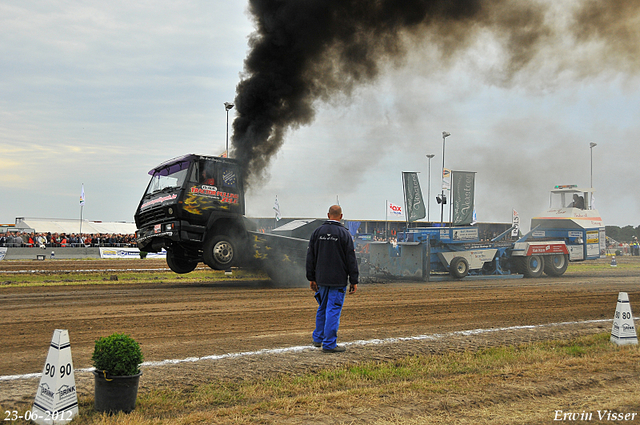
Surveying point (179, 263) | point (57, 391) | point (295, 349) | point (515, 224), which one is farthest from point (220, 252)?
point (515, 224)

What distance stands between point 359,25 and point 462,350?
11627 millimetres

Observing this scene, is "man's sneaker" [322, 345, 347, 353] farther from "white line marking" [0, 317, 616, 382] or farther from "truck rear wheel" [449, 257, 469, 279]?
"truck rear wheel" [449, 257, 469, 279]

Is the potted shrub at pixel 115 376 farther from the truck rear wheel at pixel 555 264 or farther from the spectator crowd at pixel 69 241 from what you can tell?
the spectator crowd at pixel 69 241

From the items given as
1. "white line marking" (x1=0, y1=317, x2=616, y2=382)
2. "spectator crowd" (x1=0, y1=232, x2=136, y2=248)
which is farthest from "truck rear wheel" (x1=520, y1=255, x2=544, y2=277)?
"spectator crowd" (x1=0, y1=232, x2=136, y2=248)

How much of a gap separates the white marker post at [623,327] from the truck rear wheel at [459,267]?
1135cm

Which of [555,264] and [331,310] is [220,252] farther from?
[555,264]

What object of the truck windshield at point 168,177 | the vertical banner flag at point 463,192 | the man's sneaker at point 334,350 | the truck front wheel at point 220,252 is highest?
the vertical banner flag at point 463,192

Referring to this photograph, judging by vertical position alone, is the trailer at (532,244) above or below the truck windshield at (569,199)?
below

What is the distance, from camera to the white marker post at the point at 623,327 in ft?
23.0

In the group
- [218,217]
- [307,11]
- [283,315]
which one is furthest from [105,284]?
[307,11]

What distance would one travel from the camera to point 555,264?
2109 cm

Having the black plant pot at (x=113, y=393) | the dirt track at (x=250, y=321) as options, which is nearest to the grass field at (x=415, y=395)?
the black plant pot at (x=113, y=393)

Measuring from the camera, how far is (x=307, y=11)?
→ 50.5ft

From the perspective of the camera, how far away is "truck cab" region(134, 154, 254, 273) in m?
12.8
